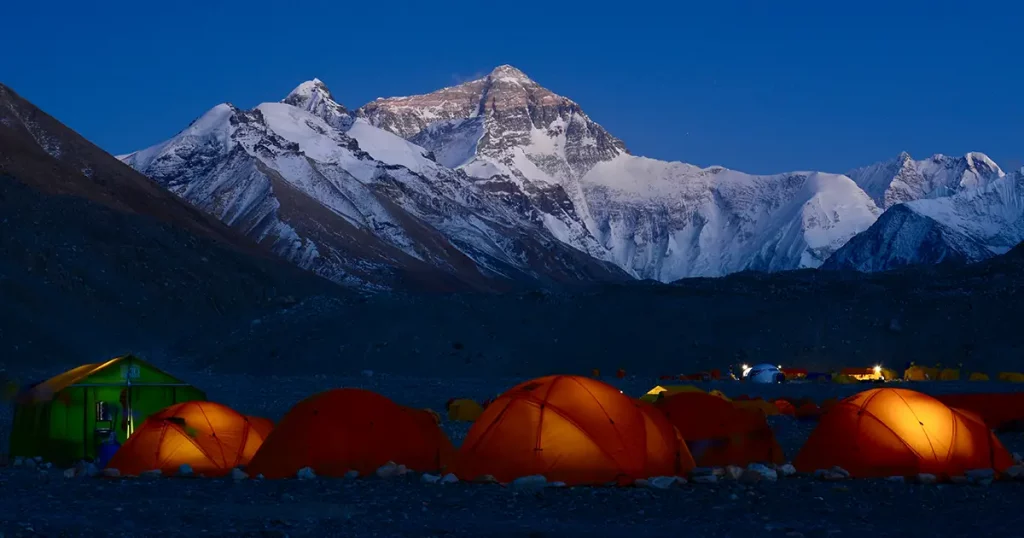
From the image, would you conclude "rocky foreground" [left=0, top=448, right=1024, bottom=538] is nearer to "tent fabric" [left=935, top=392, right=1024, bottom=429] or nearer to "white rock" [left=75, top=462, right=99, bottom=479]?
"white rock" [left=75, top=462, right=99, bottom=479]

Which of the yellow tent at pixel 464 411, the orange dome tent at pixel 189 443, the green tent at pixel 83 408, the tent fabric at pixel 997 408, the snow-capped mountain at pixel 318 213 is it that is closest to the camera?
the orange dome tent at pixel 189 443

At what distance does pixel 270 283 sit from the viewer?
92.8m

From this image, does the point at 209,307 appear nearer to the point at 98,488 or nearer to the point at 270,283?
the point at 270,283

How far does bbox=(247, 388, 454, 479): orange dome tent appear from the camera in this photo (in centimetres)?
1739

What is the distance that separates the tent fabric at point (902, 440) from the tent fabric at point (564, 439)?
8.95ft

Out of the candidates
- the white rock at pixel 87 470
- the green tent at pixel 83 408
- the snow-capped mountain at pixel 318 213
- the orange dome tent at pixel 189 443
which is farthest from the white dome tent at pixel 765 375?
the snow-capped mountain at pixel 318 213

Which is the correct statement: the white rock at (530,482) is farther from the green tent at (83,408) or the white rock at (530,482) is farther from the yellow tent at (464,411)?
the yellow tent at (464,411)

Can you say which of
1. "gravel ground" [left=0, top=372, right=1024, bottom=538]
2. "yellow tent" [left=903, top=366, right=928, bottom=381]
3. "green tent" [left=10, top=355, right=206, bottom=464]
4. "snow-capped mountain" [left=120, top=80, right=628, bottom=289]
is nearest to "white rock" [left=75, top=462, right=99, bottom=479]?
"gravel ground" [left=0, top=372, right=1024, bottom=538]

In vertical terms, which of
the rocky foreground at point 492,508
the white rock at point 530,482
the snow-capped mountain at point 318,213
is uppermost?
the snow-capped mountain at point 318,213

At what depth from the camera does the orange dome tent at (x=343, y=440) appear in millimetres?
17391

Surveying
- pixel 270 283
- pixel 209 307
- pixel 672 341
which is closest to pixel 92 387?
pixel 672 341

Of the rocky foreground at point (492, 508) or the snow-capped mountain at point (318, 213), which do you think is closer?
the rocky foreground at point (492, 508)

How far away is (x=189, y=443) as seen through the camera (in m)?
18.4

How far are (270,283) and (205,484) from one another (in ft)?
255
